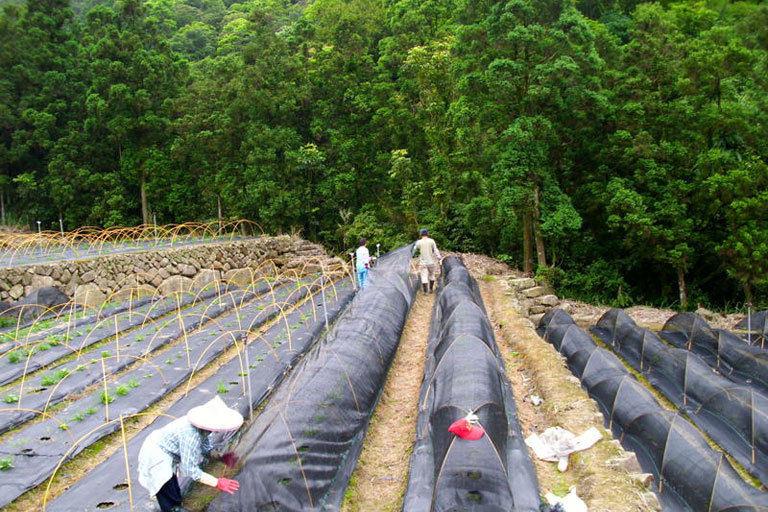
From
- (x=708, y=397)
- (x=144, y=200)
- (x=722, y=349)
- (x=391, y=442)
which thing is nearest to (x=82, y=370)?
(x=391, y=442)

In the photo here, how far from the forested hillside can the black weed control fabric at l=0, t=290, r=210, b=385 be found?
8.60 meters

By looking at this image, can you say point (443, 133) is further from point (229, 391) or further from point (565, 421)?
point (229, 391)

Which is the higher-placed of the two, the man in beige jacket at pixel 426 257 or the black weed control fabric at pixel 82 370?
the man in beige jacket at pixel 426 257

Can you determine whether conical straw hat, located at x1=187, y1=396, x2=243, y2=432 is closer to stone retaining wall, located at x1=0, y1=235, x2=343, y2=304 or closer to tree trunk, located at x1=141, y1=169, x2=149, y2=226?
stone retaining wall, located at x1=0, y1=235, x2=343, y2=304

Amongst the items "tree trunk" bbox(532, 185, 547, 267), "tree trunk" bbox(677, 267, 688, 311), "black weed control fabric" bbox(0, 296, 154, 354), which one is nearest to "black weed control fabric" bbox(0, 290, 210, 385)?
"black weed control fabric" bbox(0, 296, 154, 354)

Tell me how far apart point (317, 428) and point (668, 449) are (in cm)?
432

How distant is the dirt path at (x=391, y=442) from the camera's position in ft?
16.3

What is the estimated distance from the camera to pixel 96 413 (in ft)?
19.5

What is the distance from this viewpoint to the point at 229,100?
19266 mm

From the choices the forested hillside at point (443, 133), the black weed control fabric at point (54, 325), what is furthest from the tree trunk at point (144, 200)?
the black weed control fabric at point (54, 325)

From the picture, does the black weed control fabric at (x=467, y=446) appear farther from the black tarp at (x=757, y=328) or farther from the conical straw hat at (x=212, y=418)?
the black tarp at (x=757, y=328)

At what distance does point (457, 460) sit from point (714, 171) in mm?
13764

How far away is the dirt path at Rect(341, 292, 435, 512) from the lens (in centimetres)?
495

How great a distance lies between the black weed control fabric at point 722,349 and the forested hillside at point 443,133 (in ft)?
12.5
